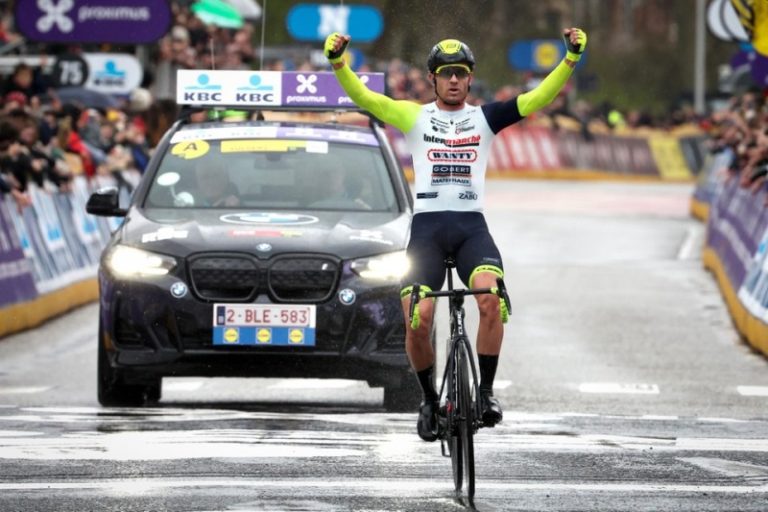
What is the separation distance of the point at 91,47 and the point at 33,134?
12.7 meters

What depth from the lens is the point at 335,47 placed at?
998 cm

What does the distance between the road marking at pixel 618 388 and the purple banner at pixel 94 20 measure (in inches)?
389

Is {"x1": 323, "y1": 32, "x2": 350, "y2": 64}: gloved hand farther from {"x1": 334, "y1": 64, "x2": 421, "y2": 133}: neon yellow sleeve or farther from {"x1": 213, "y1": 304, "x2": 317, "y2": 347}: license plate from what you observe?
{"x1": 213, "y1": 304, "x2": 317, "y2": 347}: license plate

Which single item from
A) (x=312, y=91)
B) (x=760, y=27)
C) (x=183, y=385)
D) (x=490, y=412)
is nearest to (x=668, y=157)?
(x=760, y=27)

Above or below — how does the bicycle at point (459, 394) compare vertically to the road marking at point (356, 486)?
above

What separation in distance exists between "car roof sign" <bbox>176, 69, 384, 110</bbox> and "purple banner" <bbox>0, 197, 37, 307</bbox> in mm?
5527

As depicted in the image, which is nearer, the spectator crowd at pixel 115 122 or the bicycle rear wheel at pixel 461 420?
the bicycle rear wheel at pixel 461 420

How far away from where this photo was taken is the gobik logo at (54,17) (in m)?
24.7

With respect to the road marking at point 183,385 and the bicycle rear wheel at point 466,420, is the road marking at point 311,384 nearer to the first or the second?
the road marking at point 183,385

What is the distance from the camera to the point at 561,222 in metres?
37.5

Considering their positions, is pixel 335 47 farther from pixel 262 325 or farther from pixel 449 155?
pixel 262 325

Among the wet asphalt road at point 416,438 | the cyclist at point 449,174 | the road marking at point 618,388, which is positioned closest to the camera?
the wet asphalt road at point 416,438

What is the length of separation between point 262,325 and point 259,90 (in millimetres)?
1972

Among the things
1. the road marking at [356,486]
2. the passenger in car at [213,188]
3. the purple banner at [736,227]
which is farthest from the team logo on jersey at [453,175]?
the purple banner at [736,227]
